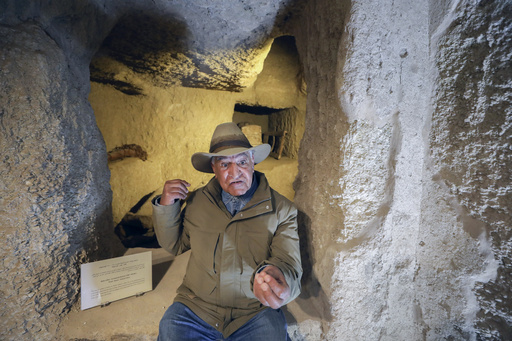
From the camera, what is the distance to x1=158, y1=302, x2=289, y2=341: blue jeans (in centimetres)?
106

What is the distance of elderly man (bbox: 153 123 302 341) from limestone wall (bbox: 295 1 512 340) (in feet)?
1.11

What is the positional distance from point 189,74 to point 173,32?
824mm

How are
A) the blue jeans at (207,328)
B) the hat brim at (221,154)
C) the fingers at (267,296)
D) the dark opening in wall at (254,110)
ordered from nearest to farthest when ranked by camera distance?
the fingers at (267,296), the blue jeans at (207,328), the hat brim at (221,154), the dark opening in wall at (254,110)

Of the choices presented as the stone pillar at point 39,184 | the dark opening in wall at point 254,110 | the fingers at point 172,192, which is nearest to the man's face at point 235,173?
the fingers at point 172,192

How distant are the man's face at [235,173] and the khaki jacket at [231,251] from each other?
80mm

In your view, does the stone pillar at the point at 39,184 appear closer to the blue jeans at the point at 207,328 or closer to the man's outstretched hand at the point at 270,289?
the blue jeans at the point at 207,328

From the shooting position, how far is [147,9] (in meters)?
1.66

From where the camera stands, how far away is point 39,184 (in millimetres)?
1202

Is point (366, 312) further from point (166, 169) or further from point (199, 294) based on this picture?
point (166, 169)

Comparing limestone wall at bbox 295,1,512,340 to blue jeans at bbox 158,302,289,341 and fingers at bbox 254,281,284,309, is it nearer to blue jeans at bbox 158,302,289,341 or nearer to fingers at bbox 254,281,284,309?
blue jeans at bbox 158,302,289,341

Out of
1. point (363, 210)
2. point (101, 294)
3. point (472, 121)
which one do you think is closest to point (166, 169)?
point (101, 294)

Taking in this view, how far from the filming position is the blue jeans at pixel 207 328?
1063mm

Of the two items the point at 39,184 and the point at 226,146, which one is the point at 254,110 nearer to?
the point at 226,146

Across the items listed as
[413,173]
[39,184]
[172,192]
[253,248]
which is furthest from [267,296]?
[39,184]
